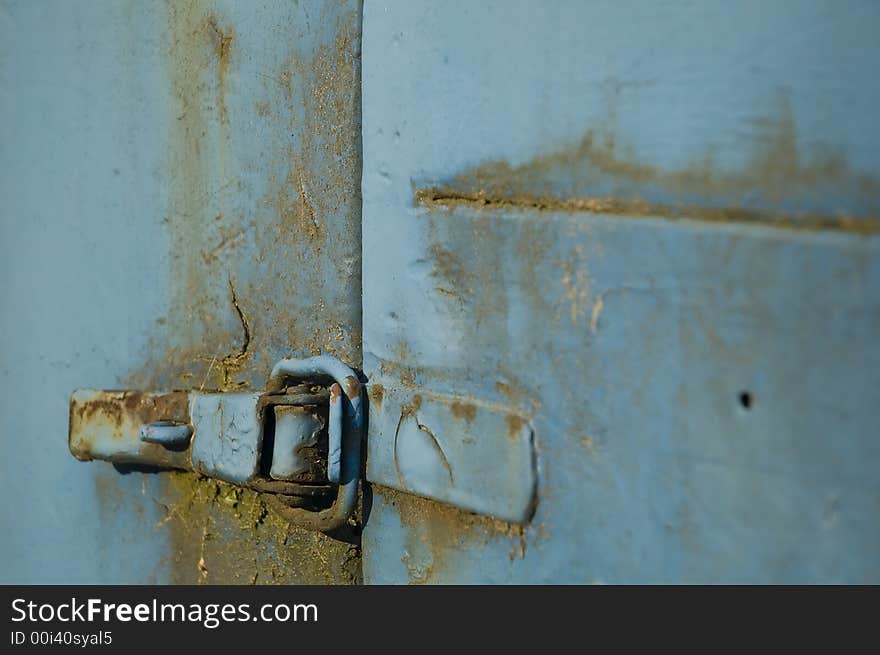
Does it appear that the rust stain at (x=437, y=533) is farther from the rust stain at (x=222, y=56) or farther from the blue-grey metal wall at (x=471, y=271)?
the rust stain at (x=222, y=56)

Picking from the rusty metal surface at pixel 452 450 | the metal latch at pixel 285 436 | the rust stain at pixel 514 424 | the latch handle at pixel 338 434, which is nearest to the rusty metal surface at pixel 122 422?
the metal latch at pixel 285 436

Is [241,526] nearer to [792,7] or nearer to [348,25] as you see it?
[348,25]

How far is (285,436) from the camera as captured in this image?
3.11ft

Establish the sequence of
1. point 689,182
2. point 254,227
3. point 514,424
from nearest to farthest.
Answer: point 689,182 → point 514,424 → point 254,227

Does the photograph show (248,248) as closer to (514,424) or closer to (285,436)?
(285,436)

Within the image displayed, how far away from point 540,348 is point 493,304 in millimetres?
59

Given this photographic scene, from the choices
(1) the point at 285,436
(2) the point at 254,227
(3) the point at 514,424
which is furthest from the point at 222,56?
(3) the point at 514,424

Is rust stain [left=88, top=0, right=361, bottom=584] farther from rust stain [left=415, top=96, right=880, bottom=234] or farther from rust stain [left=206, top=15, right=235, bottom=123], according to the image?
rust stain [left=415, top=96, right=880, bottom=234]

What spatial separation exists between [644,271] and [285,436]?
39 cm

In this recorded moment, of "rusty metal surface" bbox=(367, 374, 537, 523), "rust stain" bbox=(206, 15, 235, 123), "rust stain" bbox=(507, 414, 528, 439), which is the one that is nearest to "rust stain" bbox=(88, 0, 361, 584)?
"rust stain" bbox=(206, 15, 235, 123)

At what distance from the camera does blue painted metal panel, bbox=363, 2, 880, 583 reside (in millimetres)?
626

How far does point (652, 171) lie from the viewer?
0.71 metres

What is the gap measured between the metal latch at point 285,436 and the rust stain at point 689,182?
0.22 metres
